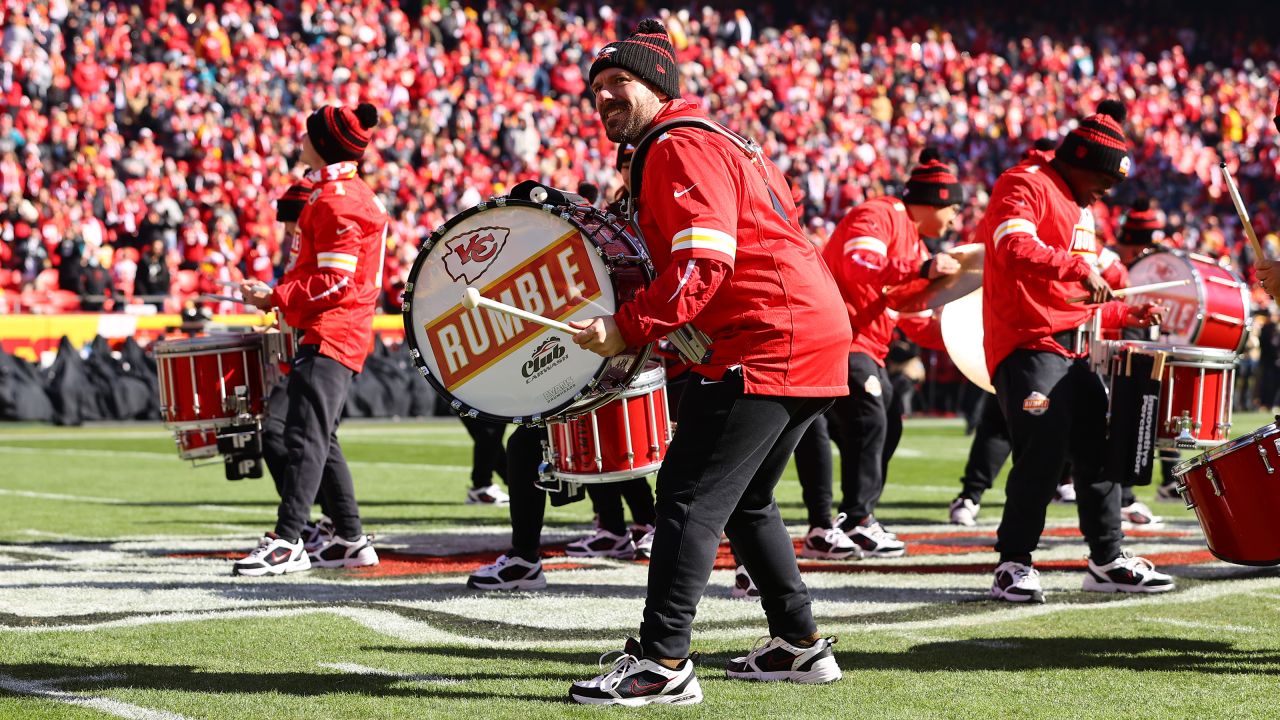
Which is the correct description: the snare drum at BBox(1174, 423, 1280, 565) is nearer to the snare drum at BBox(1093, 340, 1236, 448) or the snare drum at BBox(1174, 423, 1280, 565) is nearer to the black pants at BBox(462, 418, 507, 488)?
the snare drum at BBox(1093, 340, 1236, 448)

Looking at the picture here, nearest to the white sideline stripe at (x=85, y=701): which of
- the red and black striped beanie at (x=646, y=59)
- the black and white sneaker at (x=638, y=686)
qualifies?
the black and white sneaker at (x=638, y=686)

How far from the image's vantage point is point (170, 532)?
850cm

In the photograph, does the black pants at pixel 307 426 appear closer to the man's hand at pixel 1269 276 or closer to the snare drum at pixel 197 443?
the snare drum at pixel 197 443

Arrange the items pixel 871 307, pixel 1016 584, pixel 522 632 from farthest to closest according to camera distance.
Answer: pixel 871 307 < pixel 1016 584 < pixel 522 632

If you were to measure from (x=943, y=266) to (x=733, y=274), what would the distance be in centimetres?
253

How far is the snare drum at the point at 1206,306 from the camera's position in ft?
27.9

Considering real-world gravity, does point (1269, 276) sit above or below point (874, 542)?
above

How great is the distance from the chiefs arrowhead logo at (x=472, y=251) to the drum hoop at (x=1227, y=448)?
85.6 inches

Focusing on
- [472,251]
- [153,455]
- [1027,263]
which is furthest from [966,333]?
[153,455]

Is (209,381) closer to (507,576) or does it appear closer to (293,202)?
(293,202)

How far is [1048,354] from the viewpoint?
6.13 meters

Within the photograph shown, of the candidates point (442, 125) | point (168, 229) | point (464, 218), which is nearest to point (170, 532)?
point (464, 218)

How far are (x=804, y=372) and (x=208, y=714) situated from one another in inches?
68.9

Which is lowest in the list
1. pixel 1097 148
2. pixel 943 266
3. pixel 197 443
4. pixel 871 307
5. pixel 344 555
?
pixel 344 555
